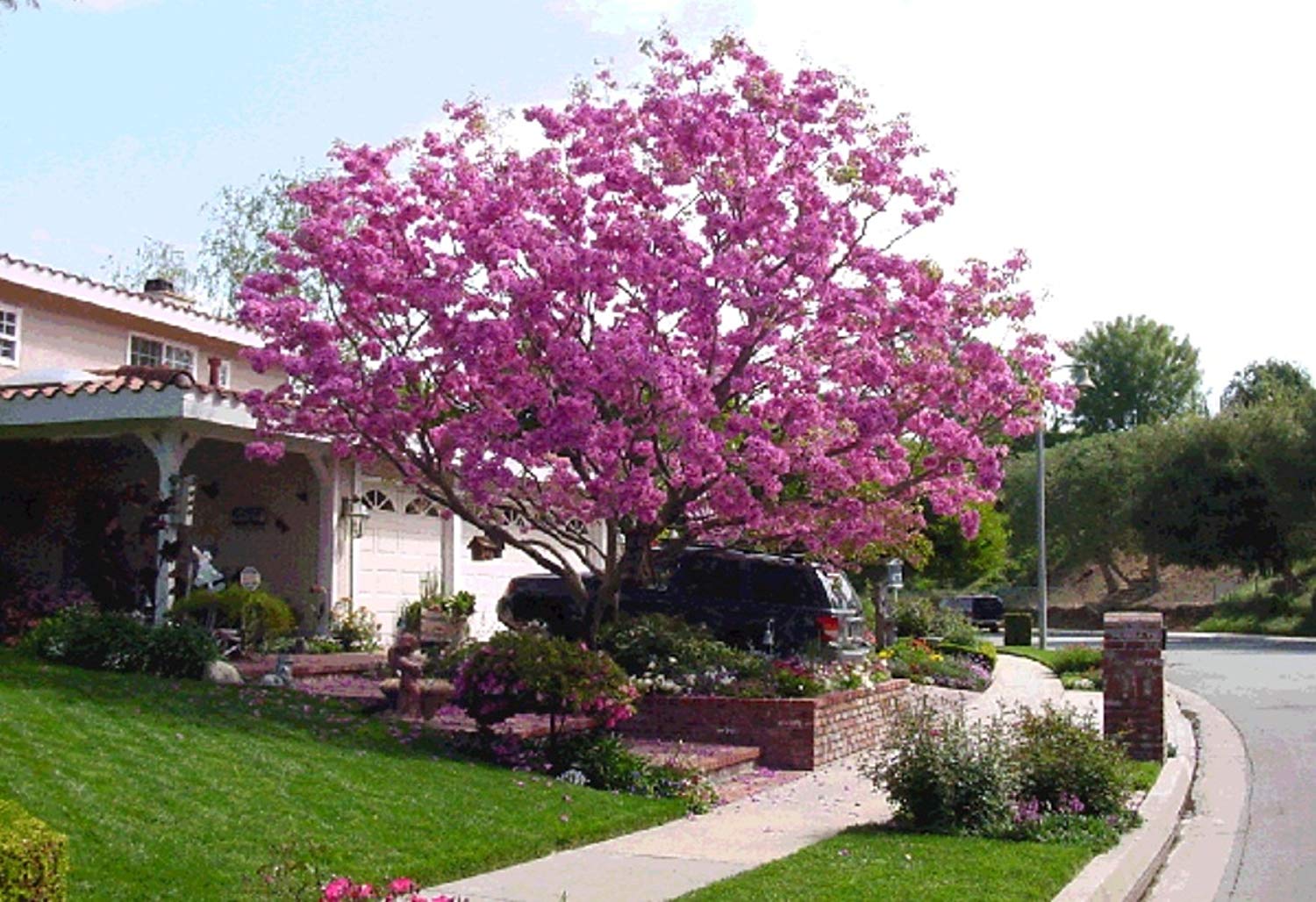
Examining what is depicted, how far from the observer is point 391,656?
13906 mm

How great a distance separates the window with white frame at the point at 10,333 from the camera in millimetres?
20000

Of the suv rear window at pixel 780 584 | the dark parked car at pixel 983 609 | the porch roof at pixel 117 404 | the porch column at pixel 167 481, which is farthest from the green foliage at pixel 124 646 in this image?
the dark parked car at pixel 983 609

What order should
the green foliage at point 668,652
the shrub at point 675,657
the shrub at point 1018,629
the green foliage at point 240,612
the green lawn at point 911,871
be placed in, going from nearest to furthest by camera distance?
the green lawn at point 911,871 → the shrub at point 675,657 → the green foliage at point 668,652 → the green foliage at point 240,612 → the shrub at point 1018,629

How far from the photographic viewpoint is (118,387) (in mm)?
16609

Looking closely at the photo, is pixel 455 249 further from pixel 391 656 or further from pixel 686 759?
pixel 686 759

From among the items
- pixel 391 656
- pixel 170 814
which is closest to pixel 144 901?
pixel 170 814

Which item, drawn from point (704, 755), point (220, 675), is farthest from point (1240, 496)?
point (220, 675)

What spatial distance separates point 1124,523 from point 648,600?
162ft

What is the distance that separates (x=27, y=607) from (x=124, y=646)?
365 centimetres

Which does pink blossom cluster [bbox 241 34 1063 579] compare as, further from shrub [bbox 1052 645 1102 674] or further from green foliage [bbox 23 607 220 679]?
shrub [bbox 1052 645 1102 674]

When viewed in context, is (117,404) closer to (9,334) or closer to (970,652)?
(9,334)

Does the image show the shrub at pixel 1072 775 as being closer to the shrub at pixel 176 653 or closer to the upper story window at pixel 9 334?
the shrub at pixel 176 653

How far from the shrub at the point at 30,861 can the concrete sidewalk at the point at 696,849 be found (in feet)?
8.63

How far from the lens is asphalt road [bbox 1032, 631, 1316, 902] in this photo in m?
10.1
